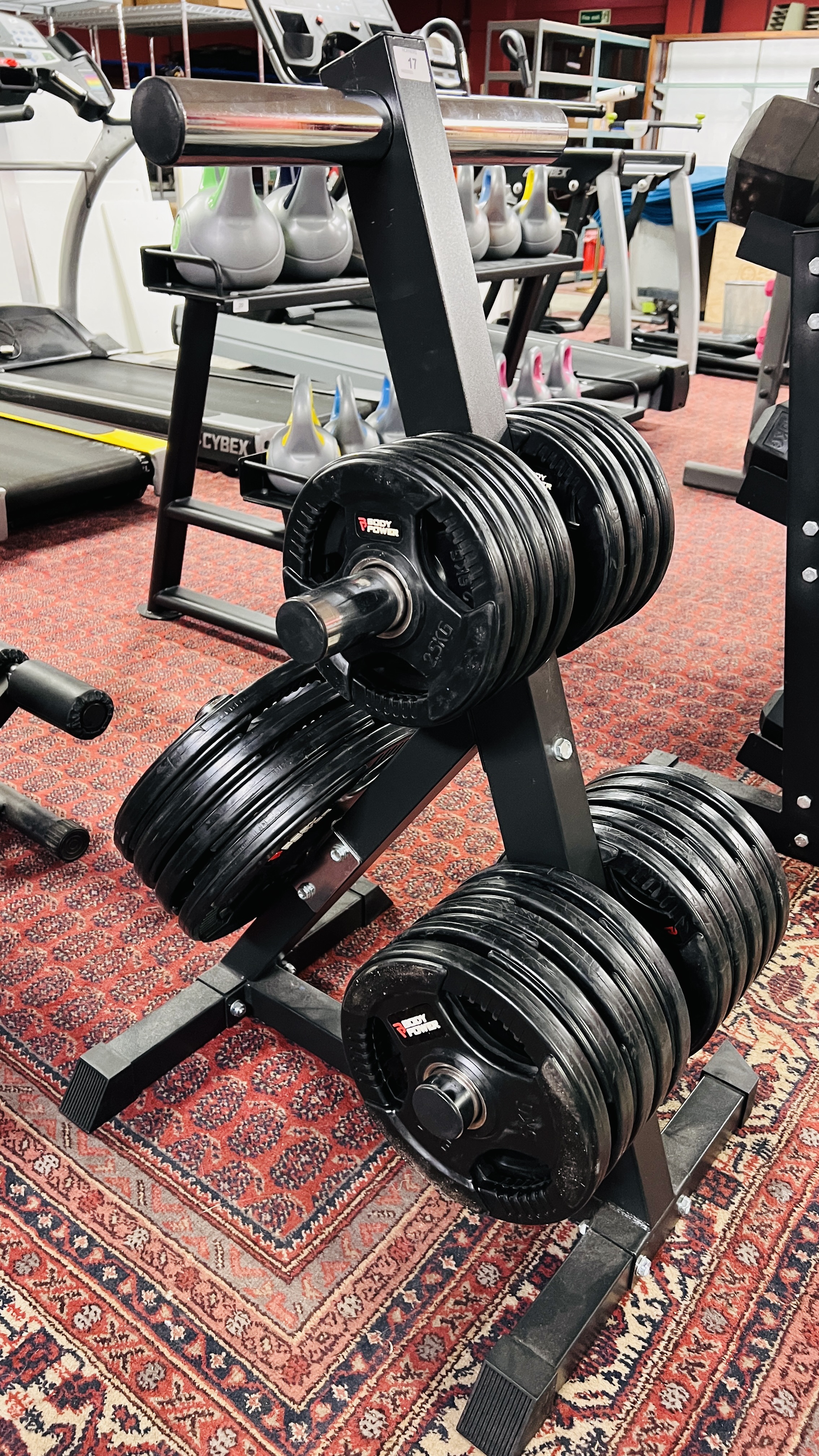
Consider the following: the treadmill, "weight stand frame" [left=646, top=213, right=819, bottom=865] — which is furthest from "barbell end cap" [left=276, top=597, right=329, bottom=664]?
the treadmill

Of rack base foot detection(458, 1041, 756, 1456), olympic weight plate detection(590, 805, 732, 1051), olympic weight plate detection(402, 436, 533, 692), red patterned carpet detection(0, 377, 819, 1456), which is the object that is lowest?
red patterned carpet detection(0, 377, 819, 1456)

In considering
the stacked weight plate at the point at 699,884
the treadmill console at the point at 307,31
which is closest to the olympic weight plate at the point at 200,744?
the stacked weight plate at the point at 699,884

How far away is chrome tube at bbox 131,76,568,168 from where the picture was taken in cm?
89

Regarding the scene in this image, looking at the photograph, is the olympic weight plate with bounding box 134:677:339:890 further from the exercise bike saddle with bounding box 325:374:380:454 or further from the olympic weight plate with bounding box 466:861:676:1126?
the exercise bike saddle with bounding box 325:374:380:454

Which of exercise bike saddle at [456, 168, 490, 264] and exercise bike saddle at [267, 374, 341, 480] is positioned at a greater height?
exercise bike saddle at [456, 168, 490, 264]

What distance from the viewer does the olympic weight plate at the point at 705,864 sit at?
1208mm

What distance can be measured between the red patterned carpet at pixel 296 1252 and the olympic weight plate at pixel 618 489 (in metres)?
0.80

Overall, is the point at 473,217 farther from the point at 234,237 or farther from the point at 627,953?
the point at 627,953

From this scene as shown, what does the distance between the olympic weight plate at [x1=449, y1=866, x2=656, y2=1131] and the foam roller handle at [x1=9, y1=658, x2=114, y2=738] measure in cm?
77

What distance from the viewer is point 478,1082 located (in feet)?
3.44

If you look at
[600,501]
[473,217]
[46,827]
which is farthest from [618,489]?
[473,217]

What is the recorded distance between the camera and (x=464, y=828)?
84.8 inches

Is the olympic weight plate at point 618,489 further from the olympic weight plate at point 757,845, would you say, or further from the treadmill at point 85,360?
the treadmill at point 85,360

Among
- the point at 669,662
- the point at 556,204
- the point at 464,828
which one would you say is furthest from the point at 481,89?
the point at 464,828
